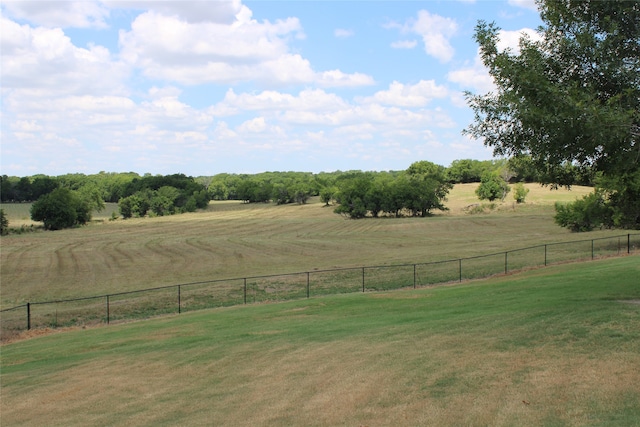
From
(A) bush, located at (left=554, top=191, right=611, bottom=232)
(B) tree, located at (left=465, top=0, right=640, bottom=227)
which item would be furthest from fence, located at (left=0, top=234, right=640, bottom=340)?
(B) tree, located at (left=465, top=0, right=640, bottom=227)

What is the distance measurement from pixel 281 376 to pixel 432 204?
117159mm

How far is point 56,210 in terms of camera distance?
13100cm

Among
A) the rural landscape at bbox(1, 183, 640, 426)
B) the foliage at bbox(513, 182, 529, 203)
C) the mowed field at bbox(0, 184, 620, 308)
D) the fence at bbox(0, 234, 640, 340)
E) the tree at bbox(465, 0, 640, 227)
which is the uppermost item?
the tree at bbox(465, 0, 640, 227)

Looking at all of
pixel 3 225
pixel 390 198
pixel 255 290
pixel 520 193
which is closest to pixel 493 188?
pixel 520 193

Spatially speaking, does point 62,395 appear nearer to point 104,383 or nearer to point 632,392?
point 104,383

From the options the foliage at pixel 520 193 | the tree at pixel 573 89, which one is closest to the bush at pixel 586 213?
the tree at pixel 573 89

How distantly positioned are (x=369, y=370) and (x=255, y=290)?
2622cm

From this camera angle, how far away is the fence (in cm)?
3041

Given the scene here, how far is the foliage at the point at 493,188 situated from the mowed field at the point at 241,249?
50.6ft

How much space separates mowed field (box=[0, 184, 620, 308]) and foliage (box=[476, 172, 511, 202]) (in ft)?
50.6

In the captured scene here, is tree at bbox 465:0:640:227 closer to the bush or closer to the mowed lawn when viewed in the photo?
the mowed lawn

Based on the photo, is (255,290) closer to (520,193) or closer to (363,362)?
(363,362)

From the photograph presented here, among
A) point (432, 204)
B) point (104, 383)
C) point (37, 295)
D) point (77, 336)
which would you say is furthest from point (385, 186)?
point (104, 383)

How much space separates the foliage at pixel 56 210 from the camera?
428ft
